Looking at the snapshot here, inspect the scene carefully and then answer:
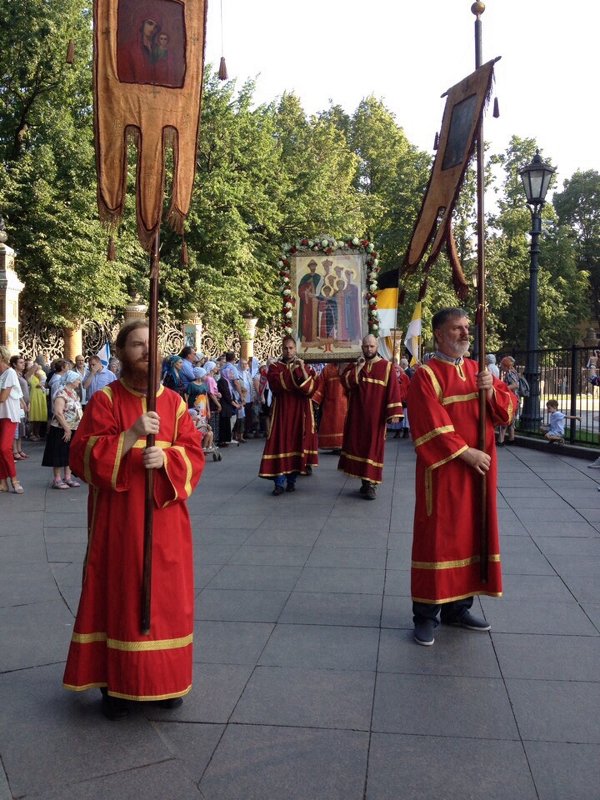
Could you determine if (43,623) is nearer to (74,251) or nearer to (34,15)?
(74,251)

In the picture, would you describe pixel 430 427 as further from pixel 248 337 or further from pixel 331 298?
pixel 248 337

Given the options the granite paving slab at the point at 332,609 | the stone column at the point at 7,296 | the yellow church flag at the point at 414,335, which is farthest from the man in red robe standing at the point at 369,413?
the stone column at the point at 7,296

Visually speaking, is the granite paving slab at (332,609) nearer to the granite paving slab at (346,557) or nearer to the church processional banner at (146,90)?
the granite paving slab at (346,557)

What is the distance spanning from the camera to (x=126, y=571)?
3.70 meters

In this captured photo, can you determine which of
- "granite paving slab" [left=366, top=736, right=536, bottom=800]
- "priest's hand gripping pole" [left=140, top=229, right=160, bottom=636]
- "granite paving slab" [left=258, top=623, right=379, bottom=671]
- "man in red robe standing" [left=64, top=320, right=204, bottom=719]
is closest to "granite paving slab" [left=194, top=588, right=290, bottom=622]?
"granite paving slab" [left=258, top=623, right=379, bottom=671]

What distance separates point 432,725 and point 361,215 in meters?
32.5

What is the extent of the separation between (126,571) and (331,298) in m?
7.32

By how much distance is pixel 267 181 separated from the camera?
29.9m

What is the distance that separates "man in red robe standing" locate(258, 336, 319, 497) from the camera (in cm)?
1027

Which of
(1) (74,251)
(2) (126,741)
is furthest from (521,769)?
(1) (74,251)

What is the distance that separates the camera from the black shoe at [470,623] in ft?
16.5

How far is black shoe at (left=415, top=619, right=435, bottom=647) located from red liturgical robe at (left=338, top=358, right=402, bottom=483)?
5.05 m

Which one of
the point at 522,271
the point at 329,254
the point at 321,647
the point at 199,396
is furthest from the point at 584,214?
the point at 321,647

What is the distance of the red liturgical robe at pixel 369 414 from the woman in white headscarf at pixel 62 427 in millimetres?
3463
